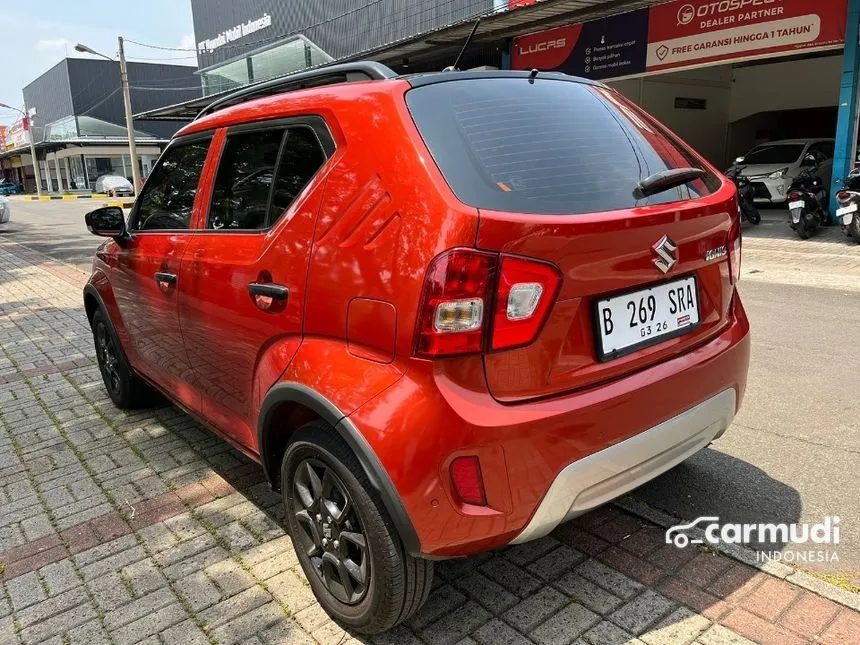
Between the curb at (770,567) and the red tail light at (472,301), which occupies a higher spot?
the red tail light at (472,301)

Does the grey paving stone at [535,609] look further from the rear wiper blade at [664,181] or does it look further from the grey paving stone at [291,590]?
the rear wiper blade at [664,181]

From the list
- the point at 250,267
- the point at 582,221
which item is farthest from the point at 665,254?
the point at 250,267

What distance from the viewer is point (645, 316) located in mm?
2162

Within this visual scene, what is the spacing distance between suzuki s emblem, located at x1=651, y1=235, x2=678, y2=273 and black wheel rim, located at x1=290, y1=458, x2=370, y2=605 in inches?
48.5

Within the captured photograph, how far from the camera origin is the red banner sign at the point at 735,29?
10945 mm

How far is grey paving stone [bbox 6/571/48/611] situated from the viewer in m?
2.53

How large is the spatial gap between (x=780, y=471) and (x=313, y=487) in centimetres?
230

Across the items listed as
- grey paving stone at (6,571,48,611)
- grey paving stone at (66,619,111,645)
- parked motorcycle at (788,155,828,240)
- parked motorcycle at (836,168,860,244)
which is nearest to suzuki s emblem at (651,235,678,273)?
grey paving stone at (66,619,111,645)

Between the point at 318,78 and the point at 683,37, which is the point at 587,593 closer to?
the point at 318,78

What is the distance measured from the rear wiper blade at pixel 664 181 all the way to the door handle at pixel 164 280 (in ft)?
6.88

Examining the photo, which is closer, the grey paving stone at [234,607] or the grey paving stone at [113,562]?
the grey paving stone at [234,607]

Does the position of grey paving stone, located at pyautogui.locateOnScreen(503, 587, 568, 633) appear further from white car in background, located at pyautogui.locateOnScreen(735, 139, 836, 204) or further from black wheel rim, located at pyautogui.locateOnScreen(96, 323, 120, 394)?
white car in background, located at pyautogui.locateOnScreen(735, 139, 836, 204)

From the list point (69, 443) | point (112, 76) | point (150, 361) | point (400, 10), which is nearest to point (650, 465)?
point (150, 361)

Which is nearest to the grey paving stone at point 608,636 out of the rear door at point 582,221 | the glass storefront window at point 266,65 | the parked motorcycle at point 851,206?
the rear door at point 582,221
